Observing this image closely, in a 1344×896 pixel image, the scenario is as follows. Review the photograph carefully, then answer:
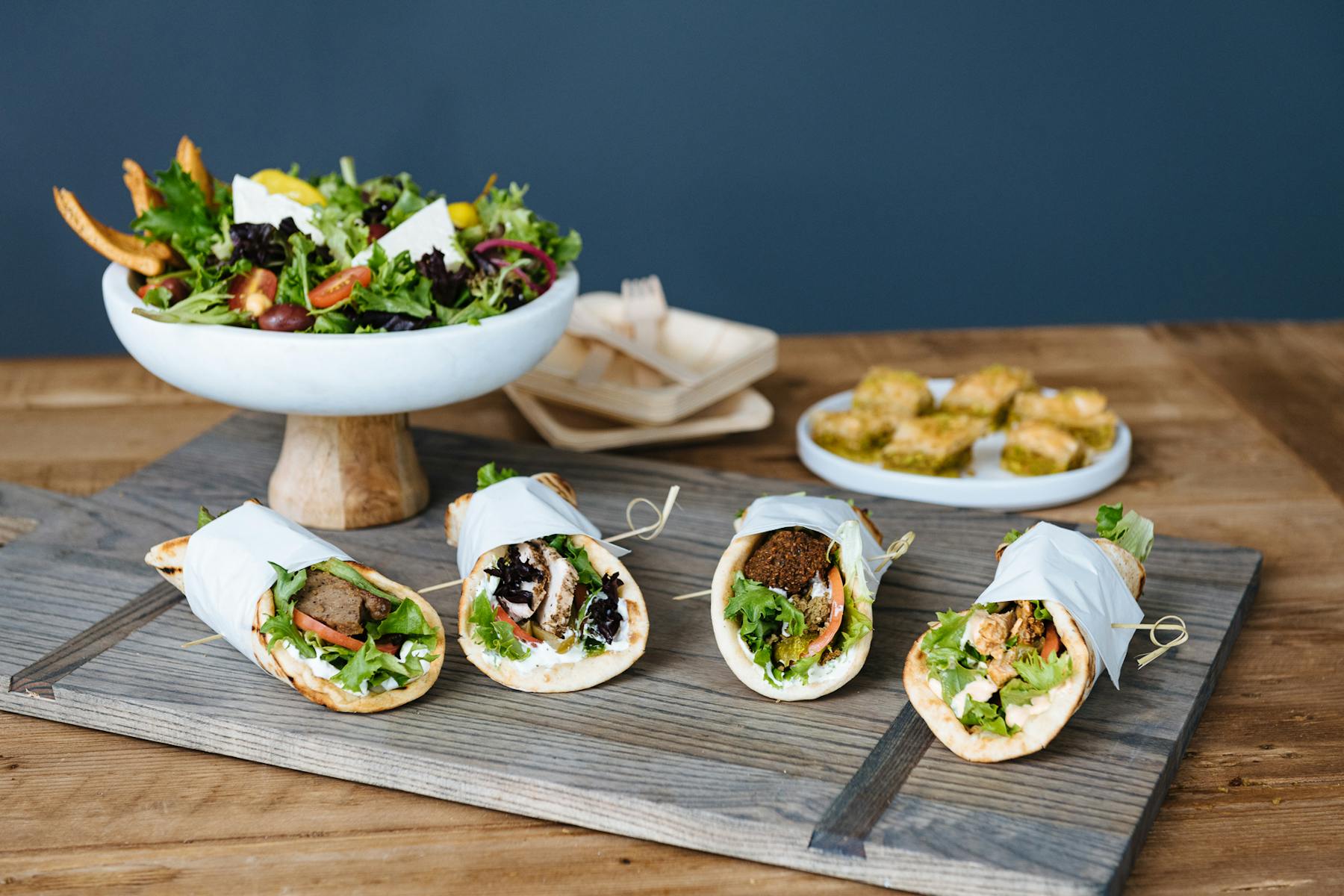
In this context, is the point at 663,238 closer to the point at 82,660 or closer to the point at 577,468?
the point at 577,468

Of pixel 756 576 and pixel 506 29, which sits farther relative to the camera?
pixel 506 29

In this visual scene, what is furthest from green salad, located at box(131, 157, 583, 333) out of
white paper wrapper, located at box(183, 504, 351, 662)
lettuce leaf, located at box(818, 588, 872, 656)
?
lettuce leaf, located at box(818, 588, 872, 656)

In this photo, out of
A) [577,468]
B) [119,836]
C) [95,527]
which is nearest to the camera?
[119,836]

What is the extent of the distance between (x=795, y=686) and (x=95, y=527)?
55.5 inches

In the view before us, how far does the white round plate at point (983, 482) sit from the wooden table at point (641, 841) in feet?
0.18

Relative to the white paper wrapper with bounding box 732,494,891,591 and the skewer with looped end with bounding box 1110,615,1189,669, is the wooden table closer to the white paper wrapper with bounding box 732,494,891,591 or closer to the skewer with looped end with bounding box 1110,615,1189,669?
the skewer with looped end with bounding box 1110,615,1189,669

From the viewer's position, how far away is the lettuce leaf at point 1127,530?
212 centimetres

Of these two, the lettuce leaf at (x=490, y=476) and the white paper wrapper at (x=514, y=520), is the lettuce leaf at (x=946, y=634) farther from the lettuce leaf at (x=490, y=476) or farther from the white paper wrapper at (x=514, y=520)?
the lettuce leaf at (x=490, y=476)

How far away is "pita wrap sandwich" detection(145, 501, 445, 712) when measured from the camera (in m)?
1.80

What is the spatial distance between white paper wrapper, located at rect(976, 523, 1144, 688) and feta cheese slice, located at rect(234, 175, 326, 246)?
134 centimetres

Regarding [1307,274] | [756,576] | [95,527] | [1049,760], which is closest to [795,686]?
[756,576]

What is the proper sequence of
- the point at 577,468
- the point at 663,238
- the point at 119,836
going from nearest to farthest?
the point at 119,836, the point at 577,468, the point at 663,238

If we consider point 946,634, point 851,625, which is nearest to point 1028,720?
point 946,634

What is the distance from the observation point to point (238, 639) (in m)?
1.88
